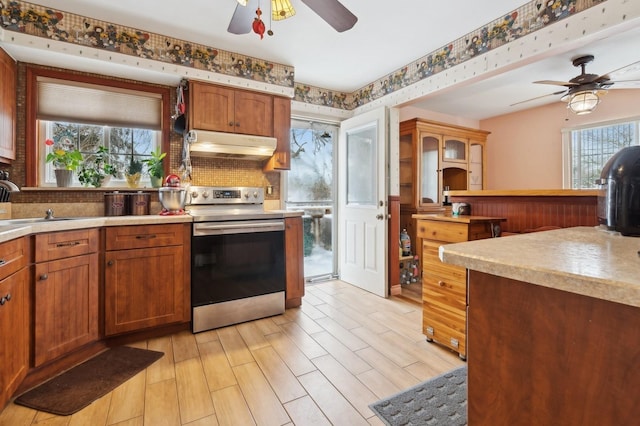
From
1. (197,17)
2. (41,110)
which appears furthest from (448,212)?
(41,110)

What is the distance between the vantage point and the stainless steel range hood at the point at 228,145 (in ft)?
8.65

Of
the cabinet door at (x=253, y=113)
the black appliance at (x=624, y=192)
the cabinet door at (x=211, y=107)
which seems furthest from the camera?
the cabinet door at (x=253, y=113)

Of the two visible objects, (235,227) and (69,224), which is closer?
(69,224)

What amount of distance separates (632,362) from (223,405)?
1672mm

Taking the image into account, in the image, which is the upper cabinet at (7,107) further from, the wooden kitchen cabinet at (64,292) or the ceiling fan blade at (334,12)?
the ceiling fan blade at (334,12)

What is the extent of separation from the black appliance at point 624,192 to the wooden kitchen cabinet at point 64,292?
2.78m

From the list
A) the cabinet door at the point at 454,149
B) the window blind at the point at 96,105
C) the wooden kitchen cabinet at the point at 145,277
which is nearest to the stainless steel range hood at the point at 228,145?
the window blind at the point at 96,105

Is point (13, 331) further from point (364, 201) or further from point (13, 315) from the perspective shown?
point (364, 201)

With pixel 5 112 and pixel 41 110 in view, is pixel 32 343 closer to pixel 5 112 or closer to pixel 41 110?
pixel 5 112

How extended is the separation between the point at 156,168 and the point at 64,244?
1.05m

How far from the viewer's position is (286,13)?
1801mm

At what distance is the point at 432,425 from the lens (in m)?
1.47

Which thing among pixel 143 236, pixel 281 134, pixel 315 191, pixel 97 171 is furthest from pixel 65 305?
pixel 315 191

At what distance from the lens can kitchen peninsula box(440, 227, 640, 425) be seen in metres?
0.57
